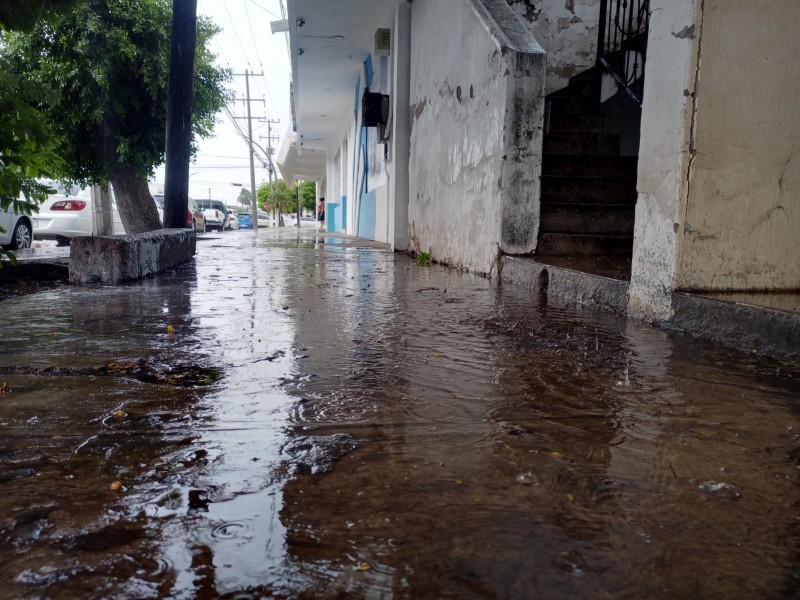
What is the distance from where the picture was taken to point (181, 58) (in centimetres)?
747

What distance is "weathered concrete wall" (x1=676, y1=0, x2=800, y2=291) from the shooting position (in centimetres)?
268

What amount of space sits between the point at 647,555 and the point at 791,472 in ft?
1.80

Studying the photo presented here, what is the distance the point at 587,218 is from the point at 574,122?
1.41 metres

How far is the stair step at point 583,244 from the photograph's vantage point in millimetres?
4938

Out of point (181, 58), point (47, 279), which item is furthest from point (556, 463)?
point (181, 58)

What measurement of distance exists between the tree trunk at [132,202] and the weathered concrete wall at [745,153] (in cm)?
1029

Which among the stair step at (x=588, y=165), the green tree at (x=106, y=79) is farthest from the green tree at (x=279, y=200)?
the stair step at (x=588, y=165)

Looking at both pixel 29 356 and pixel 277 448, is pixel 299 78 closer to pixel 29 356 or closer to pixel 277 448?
pixel 29 356

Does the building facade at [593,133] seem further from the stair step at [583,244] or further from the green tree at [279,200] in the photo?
the green tree at [279,200]

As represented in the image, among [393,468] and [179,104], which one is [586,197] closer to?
[393,468]

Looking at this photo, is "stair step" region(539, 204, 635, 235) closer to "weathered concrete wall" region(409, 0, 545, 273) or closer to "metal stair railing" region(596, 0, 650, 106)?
"weathered concrete wall" region(409, 0, 545, 273)

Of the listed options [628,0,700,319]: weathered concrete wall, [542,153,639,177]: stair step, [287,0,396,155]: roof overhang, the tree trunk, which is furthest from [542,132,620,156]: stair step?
the tree trunk

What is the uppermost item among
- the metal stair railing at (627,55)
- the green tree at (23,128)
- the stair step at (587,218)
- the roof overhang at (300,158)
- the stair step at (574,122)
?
the roof overhang at (300,158)

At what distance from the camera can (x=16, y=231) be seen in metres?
9.34
